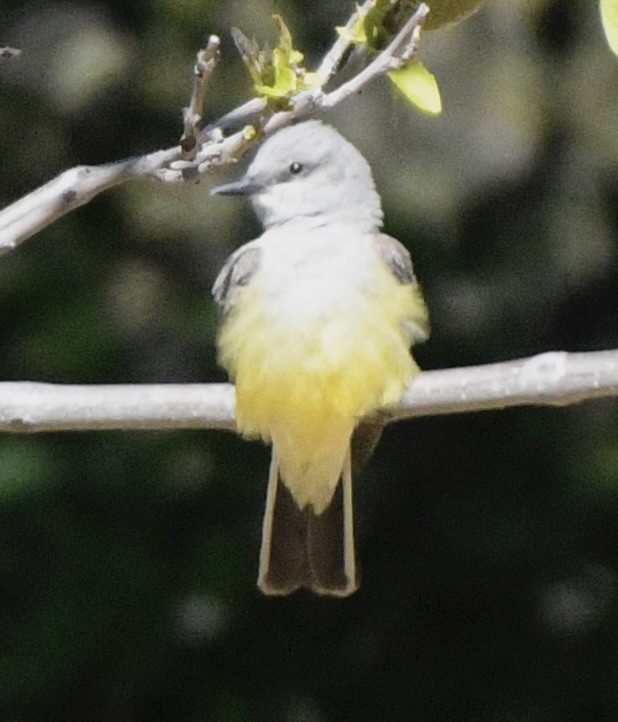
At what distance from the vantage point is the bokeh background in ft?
13.1

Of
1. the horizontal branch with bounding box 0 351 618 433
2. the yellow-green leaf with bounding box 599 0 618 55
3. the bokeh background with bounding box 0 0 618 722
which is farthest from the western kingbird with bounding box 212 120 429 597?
the yellow-green leaf with bounding box 599 0 618 55

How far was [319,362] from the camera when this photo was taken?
2713mm

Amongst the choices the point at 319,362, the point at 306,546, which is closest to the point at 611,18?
the point at 319,362

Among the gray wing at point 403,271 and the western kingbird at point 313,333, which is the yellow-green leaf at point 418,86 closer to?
the western kingbird at point 313,333

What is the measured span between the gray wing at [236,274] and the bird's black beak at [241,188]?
0.30ft

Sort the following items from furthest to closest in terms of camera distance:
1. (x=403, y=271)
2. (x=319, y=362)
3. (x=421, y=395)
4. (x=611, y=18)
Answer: (x=403, y=271), (x=319, y=362), (x=421, y=395), (x=611, y=18)

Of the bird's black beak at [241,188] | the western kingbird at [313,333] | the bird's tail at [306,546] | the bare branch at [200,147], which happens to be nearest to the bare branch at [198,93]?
the bare branch at [200,147]

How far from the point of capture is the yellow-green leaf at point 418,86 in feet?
5.98

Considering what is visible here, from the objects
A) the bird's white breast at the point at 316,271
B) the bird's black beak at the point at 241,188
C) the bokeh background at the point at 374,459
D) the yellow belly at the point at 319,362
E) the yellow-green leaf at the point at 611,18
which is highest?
the yellow-green leaf at the point at 611,18

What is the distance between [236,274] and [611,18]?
1.38 metres

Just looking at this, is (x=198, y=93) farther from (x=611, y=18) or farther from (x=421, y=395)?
(x=421, y=395)

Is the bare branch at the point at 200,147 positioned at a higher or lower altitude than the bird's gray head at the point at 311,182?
higher

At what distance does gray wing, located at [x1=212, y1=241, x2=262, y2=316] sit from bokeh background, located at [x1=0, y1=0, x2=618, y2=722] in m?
1.02

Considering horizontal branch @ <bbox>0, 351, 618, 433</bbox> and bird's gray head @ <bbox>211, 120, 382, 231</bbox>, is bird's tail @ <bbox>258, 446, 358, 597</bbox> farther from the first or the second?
horizontal branch @ <bbox>0, 351, 618, 433</bbox>
